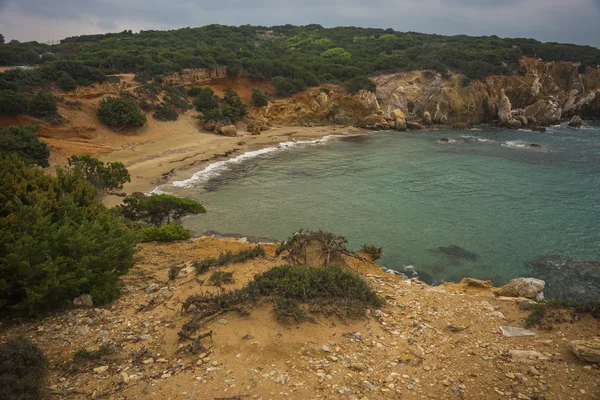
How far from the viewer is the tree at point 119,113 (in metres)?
36.5

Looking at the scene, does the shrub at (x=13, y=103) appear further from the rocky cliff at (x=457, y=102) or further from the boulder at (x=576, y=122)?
the boulder at (x=576, y=122)

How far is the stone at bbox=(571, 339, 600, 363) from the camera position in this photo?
5.91 m

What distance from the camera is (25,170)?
10.4 metres

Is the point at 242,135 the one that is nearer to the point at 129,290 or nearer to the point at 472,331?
the point at 129,290

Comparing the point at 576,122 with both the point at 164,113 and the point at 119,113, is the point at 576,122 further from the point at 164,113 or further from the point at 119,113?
the point at 119,113

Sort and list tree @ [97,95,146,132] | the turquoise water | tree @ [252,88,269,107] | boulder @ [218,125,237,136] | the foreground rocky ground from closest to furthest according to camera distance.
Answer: the foreground rocky ground < the turquoise water < tree @ [97,95,146,132] < boulder @ [218,125,237,136] < tree @ [252,88,269,107]

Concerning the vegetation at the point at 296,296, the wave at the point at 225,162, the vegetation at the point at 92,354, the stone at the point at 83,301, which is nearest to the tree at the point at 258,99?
the wave at the point at 225,162

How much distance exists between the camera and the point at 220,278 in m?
9.29

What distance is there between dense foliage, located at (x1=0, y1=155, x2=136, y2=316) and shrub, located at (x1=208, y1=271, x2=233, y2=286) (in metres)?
2.33

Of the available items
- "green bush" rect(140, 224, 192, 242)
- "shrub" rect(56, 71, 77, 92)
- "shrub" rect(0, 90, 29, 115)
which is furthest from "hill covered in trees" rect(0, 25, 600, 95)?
"green bush" rect(140, 224, 192, 242)

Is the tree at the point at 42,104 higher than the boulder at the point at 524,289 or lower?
higher

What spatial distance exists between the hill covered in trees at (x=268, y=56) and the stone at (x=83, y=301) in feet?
114

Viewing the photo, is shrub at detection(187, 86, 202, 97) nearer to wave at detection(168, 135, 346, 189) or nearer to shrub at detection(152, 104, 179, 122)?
shrub at detection(152, 104, 179, 122)

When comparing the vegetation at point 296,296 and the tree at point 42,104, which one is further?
the tree at point 42,104
